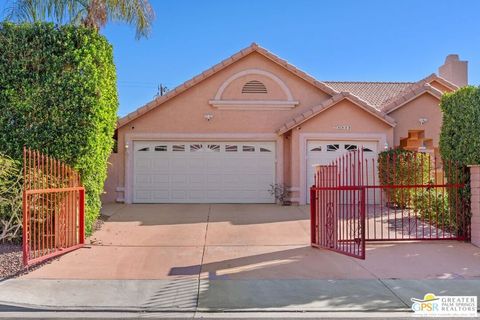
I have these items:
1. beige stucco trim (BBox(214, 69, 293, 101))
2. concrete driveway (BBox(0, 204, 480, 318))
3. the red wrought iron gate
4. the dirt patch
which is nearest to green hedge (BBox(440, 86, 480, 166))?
the red wrought iron gate

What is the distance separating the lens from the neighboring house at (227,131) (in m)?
15.6

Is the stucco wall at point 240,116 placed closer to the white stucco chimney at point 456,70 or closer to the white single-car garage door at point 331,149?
the white single-car garage door at point 331,149

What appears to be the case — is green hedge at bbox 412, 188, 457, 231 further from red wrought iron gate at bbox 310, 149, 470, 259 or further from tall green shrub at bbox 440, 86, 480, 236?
tall green shrub at bbox 440, 86, 480, 236

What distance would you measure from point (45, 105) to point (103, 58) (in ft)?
5.48

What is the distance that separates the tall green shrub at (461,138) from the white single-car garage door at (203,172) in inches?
255

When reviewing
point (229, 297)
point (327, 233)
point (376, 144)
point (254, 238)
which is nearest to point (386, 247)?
point (327, 233)

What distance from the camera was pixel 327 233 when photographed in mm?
9047

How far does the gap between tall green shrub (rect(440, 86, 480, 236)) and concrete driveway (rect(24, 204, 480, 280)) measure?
1148 millimetres

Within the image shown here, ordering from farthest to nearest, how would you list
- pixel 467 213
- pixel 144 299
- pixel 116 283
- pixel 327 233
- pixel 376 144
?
pixel 376 144 → pixel 467 213 → pixel 327 233 → pixel 116 283 → pixel 144 299

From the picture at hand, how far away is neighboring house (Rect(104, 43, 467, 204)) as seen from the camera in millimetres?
15641

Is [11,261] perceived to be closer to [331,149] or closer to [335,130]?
[331,149]

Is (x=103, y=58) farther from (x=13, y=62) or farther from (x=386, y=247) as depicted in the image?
(x=386, y=247)

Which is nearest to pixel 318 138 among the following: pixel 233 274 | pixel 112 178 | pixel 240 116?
pixel 240 116

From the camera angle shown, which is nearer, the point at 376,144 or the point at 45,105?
the point at 45,105
